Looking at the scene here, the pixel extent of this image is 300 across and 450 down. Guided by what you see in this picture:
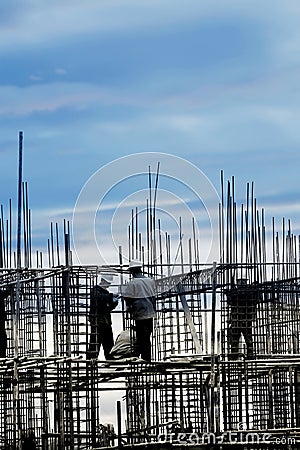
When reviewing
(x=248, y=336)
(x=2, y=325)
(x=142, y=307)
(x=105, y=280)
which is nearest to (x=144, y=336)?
(x=142, y=307)

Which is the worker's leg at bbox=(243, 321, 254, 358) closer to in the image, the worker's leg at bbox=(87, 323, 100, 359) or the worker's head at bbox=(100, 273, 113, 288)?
the worker's head at bbox=(100, 273, 113, 288)

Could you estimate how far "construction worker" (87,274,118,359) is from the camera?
15.9 m

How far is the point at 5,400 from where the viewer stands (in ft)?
50.2

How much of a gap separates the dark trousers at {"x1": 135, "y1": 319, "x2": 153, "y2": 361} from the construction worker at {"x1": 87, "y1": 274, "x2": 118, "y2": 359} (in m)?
0.51

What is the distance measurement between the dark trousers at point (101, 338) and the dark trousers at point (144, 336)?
54 cm

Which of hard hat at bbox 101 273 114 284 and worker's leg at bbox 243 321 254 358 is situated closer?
hard hat at bbox 101 273 114 284

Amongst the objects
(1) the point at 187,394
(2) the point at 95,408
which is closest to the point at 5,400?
(2) the point at 95,408

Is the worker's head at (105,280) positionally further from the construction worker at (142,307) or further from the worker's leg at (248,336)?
the worker's leg at (248,336)

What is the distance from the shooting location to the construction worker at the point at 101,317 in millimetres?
15922

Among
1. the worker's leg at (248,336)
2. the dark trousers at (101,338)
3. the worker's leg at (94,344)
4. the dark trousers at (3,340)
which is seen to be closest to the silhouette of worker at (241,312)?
the worker's leg at (248,336)

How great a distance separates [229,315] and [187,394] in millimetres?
1510

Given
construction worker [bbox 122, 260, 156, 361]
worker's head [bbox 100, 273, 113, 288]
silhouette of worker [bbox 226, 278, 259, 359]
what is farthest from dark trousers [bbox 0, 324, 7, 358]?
silhouette of worker [bbox 226, 278, 259, 359]

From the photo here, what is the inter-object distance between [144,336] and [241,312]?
6.79 ft

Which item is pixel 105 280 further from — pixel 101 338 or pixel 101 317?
pixel 101 338
